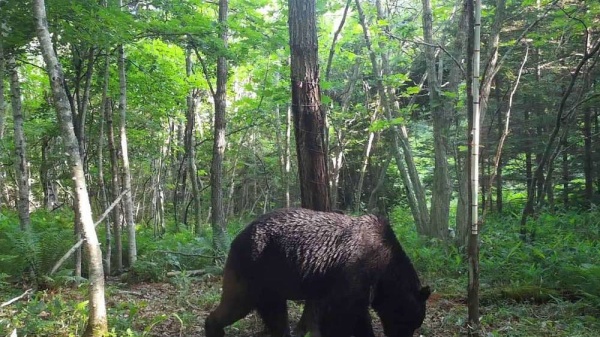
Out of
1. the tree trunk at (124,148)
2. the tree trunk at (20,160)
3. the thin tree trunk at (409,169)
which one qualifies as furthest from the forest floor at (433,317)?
the thin tree trunk at (409,169)

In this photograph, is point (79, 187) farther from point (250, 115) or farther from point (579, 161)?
point (579, 161)

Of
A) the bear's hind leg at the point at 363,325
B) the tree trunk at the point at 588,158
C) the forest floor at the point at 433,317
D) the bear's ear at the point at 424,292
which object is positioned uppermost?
the tree trunk at the point at 588,158

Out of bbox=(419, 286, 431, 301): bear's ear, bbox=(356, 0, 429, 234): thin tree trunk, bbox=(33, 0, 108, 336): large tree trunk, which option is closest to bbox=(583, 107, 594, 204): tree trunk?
bbox=(356, 0, 429, 234): thin tree trunk

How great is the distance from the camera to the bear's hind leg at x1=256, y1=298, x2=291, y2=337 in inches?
219

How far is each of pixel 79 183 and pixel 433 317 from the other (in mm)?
5070

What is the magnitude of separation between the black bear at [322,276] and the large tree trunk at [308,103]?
3.50 feet

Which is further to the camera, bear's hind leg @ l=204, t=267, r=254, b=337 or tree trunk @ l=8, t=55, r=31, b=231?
tree trunk @ l=8, t=55, r=31, b=231

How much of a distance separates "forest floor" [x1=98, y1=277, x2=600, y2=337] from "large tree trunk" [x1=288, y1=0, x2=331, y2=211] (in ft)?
6.47

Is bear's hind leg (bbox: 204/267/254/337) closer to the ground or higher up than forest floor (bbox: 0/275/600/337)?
higher up

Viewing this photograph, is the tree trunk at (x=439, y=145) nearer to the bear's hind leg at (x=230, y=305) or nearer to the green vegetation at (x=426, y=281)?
the green vegetation at (x=426, y=281)

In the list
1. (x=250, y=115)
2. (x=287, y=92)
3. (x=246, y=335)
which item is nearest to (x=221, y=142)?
(x=287, y=92)

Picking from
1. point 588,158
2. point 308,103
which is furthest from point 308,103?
point 588,158

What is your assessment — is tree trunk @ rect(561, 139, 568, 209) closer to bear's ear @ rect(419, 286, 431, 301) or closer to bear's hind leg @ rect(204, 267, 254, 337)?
bear's ear @ rect(419, 286, 431, 301)

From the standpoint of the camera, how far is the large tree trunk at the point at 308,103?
6707mm
